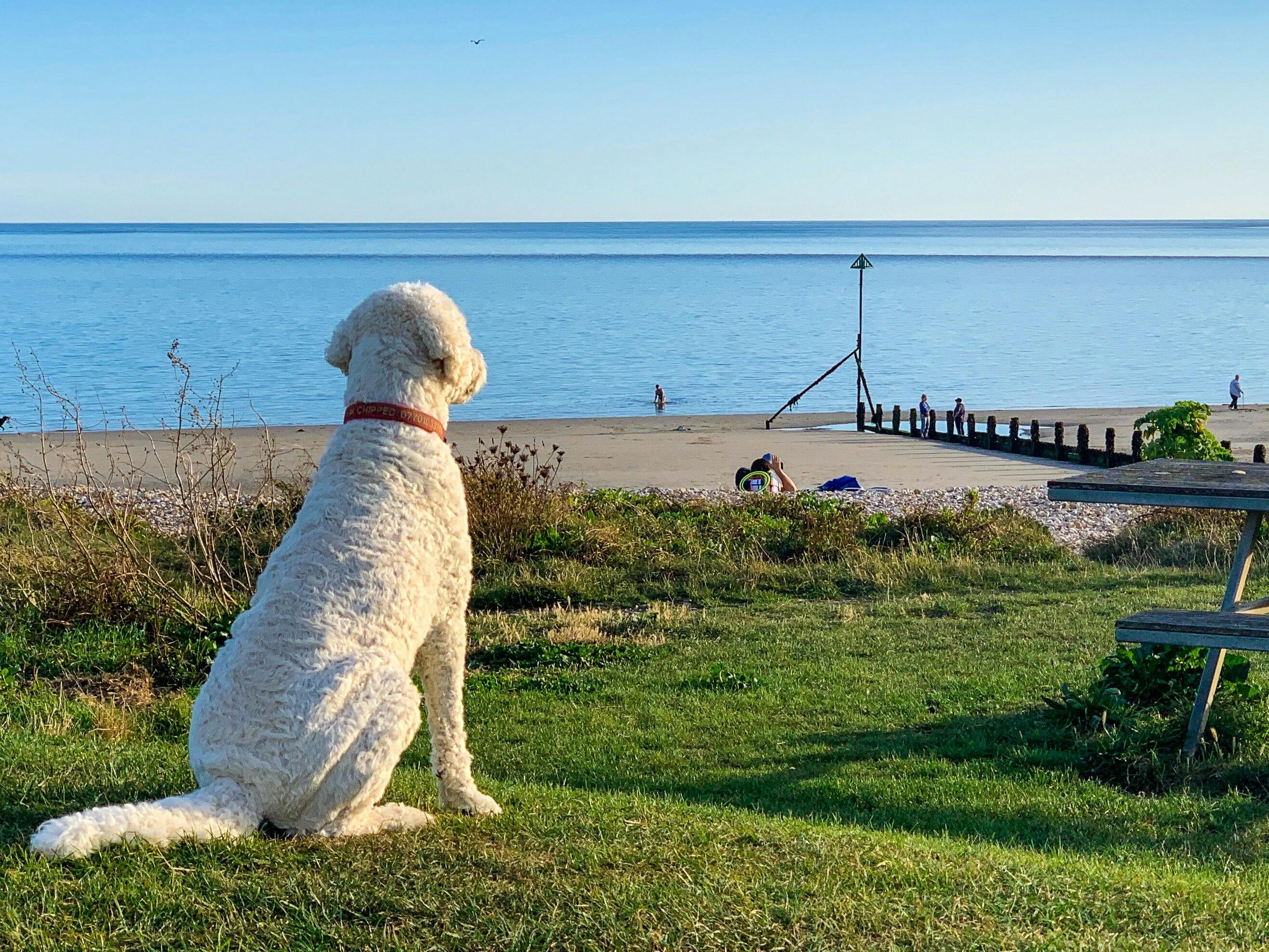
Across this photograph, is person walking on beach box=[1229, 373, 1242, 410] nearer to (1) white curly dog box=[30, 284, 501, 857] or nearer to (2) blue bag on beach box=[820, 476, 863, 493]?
(2) blue bag on beach box=[820, 476, 863, 493]

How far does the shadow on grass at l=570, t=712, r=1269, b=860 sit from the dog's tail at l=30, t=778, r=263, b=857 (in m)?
2.64

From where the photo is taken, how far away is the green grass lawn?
3.56 meters

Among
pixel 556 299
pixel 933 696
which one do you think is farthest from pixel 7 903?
pixel 556 299

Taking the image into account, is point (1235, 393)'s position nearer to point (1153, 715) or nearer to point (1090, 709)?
point (1153, 715)

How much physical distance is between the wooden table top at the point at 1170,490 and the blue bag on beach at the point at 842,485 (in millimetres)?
14224

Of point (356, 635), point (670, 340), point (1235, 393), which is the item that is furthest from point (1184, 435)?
point (670, 340)

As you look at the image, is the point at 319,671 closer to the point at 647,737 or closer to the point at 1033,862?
the point at 1033,862

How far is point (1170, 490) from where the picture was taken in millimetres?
5691

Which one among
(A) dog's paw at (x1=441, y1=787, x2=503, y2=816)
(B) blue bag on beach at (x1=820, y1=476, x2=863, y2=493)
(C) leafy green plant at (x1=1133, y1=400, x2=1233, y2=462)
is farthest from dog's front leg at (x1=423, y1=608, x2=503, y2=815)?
(B) blue bag on beach at (x1=820, y1=476, x2=863, y2=493)

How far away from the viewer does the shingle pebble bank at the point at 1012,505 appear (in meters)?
14.8

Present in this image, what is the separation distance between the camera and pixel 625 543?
12.4m

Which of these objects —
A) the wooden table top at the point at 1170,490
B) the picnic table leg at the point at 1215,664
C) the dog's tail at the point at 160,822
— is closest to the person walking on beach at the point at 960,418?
the picnic table leg at the point at 1215,664

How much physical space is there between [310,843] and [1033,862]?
2.70 metres

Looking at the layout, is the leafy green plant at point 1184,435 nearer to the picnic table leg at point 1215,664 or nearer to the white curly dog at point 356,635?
the picnic table leg at point 1215,664
